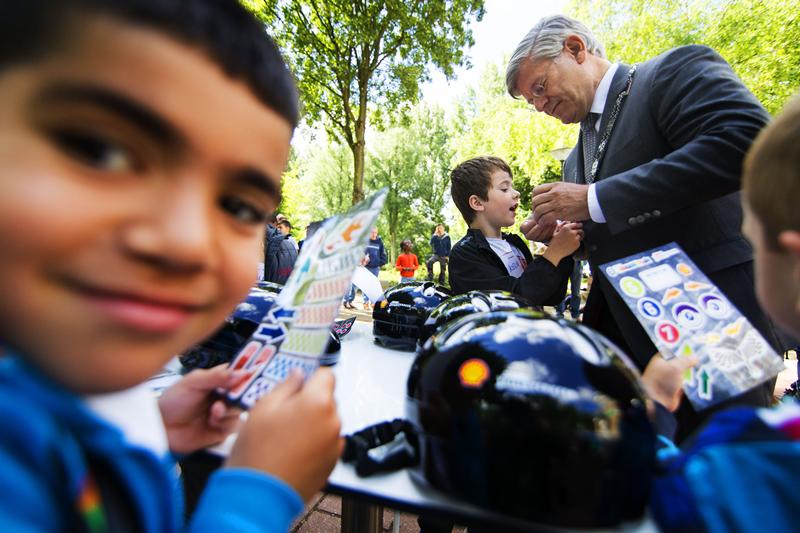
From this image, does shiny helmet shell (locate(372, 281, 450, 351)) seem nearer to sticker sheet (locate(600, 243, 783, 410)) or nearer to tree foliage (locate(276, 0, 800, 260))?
sticker sheet (locate(600, 243, 783, 410))

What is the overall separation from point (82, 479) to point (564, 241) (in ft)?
5.48

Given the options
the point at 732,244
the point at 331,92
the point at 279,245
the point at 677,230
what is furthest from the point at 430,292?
the point at 331,92

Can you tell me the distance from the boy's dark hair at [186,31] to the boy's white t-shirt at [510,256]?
1.57 m

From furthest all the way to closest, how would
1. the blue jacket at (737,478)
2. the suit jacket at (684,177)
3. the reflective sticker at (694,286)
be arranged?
1. the suit jacket at (684,177)
2. the reflective sticker at (694,286)
3. the blue jacket at (737,478)

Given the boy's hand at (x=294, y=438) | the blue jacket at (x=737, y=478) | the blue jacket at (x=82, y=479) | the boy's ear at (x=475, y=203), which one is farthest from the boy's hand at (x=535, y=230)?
the blue jacket at (x=82, y=479)

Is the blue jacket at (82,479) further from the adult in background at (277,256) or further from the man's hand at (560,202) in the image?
the adult in background at (277,256)

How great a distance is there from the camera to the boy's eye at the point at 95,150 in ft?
1.16

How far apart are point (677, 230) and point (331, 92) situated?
10.0m

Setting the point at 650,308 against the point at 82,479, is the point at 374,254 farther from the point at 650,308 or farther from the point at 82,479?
the point at 82,479

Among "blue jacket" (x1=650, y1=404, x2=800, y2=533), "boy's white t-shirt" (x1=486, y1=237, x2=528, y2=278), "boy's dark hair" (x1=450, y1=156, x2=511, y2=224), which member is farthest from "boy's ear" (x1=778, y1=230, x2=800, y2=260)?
"boy's dark hair" (x1=450, y1=156, x2=511, y2=224)

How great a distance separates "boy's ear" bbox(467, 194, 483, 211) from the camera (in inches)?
86.4

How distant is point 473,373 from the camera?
0.66 metres

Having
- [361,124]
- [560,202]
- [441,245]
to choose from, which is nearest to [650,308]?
[560,202]

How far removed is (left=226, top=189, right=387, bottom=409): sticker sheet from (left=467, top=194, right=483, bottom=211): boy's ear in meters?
1.51
